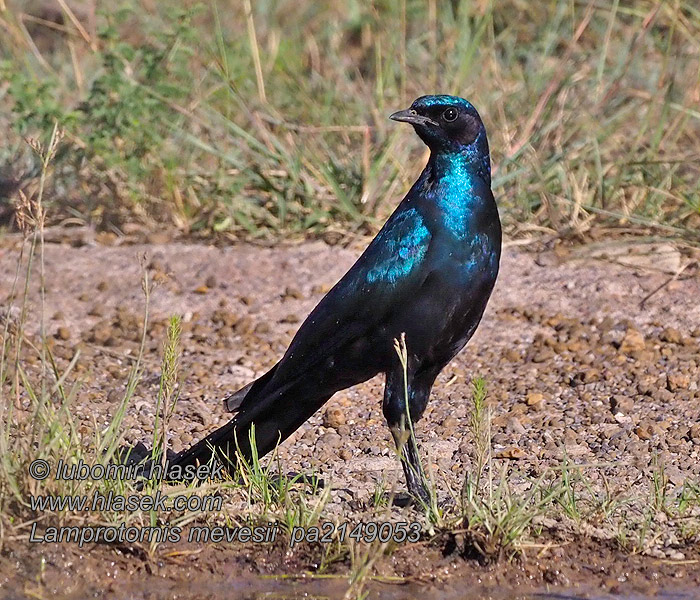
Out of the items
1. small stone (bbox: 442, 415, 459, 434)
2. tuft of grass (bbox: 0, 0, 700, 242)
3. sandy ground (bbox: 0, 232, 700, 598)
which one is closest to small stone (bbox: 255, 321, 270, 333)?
sandy ground (bbox: 0, 232, 700, 598)

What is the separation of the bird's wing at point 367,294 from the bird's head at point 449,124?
10.0 inches

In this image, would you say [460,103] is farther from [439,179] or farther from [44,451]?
[44,451]

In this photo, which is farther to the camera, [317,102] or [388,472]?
[317,102]

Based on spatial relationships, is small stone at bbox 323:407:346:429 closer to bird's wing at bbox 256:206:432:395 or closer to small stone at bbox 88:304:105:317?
bird's wing at bbox 256:206:432:395

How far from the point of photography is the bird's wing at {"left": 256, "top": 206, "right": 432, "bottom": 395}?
376 cm

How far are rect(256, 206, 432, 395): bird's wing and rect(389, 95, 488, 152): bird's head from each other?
0.84ft

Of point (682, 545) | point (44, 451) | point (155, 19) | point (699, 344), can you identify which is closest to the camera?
point (44, 451)

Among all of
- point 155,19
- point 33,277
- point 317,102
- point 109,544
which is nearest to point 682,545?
point 109,544

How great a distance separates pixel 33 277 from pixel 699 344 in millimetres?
3082

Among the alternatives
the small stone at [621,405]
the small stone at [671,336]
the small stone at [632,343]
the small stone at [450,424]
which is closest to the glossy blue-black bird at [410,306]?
the small stone at [450,424]

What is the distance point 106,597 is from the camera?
133 inches

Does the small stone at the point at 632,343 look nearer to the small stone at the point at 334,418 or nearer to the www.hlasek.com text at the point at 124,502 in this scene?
the small stone at the point at 334,418

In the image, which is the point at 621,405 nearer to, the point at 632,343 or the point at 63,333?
the point at 632,343

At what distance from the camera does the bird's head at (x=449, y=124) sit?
12.9 feet
